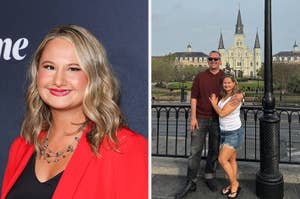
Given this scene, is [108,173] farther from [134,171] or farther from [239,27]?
[239,27]

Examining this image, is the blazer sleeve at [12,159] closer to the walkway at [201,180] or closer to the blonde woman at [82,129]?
the blonde woman at [82,129]

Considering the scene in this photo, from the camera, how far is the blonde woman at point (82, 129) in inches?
48.1

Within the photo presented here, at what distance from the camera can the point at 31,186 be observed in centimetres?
133

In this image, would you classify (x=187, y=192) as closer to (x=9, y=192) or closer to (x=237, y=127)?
(x=237, y=127)

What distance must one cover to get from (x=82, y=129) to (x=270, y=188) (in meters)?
3.79

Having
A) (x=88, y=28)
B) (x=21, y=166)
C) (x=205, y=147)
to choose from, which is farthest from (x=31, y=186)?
(x=205, y=147)

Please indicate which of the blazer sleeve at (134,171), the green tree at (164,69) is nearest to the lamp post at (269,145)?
the blazer sleeve at (134,171)

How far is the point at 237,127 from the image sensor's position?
170 inches

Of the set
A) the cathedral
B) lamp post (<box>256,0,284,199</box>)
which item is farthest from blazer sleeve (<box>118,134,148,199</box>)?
the cathedral

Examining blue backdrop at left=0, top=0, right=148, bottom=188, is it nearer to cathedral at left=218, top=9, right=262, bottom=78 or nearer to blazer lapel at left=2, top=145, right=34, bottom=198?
blazer lapel at left=2, top=145, right=34, bottom=198

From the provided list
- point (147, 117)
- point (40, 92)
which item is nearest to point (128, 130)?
point (147, 117)

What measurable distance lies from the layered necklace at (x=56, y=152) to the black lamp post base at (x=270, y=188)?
12.3ft

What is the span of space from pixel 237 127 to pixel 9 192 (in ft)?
11.0

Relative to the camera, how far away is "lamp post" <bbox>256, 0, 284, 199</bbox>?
4559 mm
